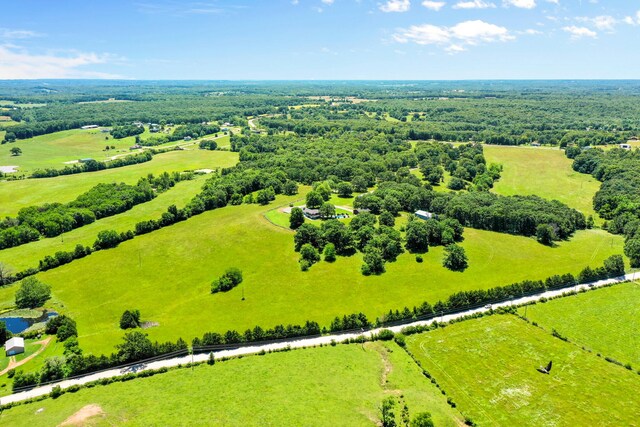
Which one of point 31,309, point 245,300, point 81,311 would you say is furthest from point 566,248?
point 31,309

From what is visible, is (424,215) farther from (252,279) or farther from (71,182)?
(71,182)

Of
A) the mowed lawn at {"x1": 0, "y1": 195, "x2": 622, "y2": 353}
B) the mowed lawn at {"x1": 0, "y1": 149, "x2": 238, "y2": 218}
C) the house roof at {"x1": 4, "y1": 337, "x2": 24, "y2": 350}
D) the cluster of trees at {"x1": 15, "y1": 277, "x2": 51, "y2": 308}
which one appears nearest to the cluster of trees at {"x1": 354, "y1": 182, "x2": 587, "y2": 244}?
the mowed lawn at {"x1": 0, "y1": 195, "x2": 622, "y2": 353}

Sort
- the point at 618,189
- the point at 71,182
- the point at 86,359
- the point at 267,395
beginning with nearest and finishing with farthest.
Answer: the point at 267,395, the point at 86,359, the point at 618,189, the point at 71,182

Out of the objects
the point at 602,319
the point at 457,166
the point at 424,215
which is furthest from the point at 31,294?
the point at 457,166

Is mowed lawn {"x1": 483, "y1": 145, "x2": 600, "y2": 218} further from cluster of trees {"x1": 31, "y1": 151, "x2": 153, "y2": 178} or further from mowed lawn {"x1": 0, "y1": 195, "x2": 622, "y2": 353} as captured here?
cluster of trees {"x1": 31, "y1": 151, "x2": 153, "y2": 178}

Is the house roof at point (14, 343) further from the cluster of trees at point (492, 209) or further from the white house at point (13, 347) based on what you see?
the cluster of trees at point (492, 209)

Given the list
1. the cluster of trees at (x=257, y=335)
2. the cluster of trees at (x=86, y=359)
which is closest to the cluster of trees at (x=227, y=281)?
the cluster of trees at (x=257, y=335)
